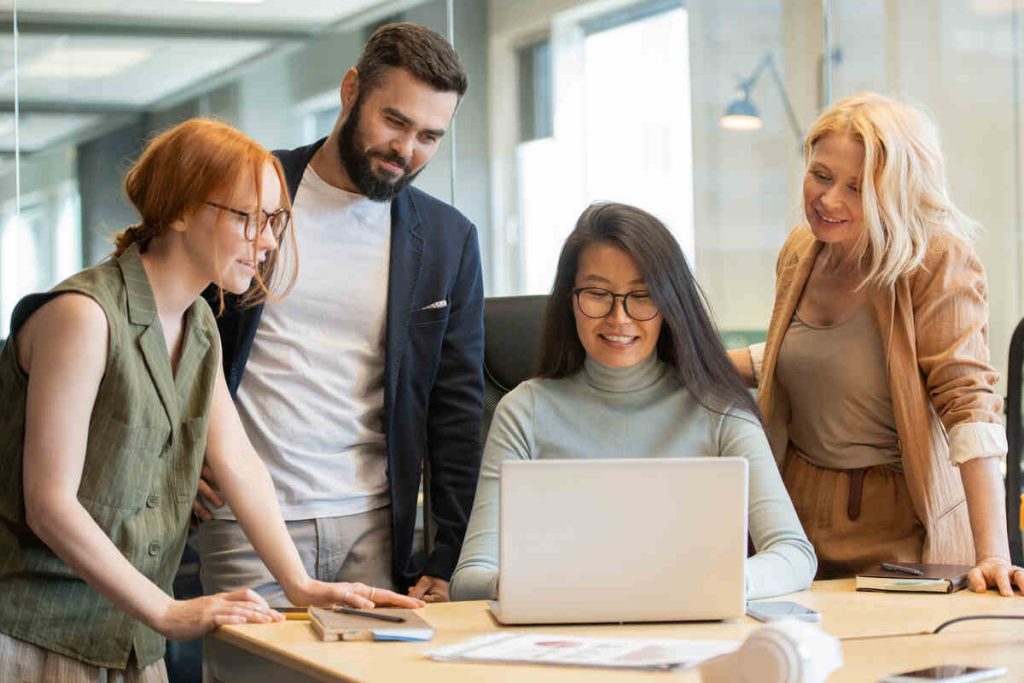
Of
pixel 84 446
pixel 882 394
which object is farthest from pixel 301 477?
pixel 882 394

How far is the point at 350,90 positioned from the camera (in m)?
2.52

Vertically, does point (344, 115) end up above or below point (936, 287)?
above

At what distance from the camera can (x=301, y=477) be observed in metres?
2.42

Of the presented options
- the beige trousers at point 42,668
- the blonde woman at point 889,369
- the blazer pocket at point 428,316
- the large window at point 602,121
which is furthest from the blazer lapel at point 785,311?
the large window at point 602,121

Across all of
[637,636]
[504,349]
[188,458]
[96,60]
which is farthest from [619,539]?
[96,60]

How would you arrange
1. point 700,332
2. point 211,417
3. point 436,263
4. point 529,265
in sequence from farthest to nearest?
point 529,265
point 436,263
point 700,332
point 211,417

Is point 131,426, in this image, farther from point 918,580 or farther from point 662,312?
point 918,580

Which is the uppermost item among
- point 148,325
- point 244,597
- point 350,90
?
point 350,90

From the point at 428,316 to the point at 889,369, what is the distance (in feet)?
2.76

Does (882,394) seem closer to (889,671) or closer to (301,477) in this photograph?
(889,671)

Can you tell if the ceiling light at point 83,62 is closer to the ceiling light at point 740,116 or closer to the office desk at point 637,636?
the ceiling light at point 740,116

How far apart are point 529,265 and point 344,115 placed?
2337 mm

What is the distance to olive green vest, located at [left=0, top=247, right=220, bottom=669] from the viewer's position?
1.83 metres

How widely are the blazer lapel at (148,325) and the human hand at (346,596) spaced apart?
1.03 feet
